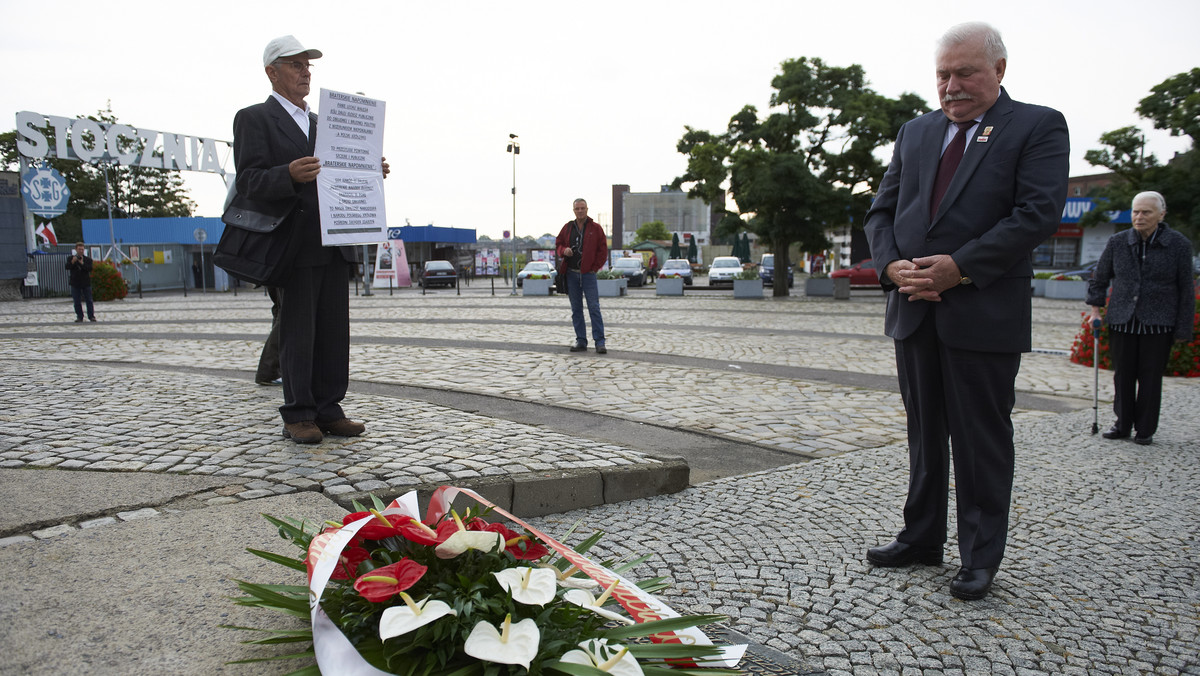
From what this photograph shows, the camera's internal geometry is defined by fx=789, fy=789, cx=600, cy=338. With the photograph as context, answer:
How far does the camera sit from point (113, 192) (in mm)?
57531

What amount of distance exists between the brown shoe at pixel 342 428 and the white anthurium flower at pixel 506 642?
121 inches

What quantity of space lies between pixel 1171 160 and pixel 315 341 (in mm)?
28631

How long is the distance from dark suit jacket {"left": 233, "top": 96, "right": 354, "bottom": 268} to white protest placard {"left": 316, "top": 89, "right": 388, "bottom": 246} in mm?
104

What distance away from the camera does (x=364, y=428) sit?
→ 15.8 ft

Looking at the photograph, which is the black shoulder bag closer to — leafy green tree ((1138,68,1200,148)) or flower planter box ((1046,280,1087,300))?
leafy green tree ((1138,68,1200,148))

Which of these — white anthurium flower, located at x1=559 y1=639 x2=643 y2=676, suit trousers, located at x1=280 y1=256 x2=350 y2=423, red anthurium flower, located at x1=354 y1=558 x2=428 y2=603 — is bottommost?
white anthurium flower, located at x1=559 y1=639 x2=643 y2=676

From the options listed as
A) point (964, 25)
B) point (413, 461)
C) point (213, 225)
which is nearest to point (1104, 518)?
point (964, 25)

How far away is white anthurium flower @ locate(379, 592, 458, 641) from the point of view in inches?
69.6

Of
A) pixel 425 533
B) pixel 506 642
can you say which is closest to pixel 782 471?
pixel 425 533

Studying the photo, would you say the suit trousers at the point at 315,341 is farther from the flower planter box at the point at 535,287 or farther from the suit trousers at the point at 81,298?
the flower planter box at the point at 535,287

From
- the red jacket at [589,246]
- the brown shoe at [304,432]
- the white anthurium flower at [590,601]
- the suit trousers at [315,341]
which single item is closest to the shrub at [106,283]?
the red jacket at [589,246]

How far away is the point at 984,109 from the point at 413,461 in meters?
A: 3.06

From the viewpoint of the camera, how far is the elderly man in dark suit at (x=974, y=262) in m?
2.79

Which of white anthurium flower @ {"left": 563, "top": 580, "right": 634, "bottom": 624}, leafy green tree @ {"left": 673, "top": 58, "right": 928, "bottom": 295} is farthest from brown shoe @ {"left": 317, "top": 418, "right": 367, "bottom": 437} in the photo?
leafy green tree @ {"left": 673, "top": 58, "right": 928, "bottom": 295}
